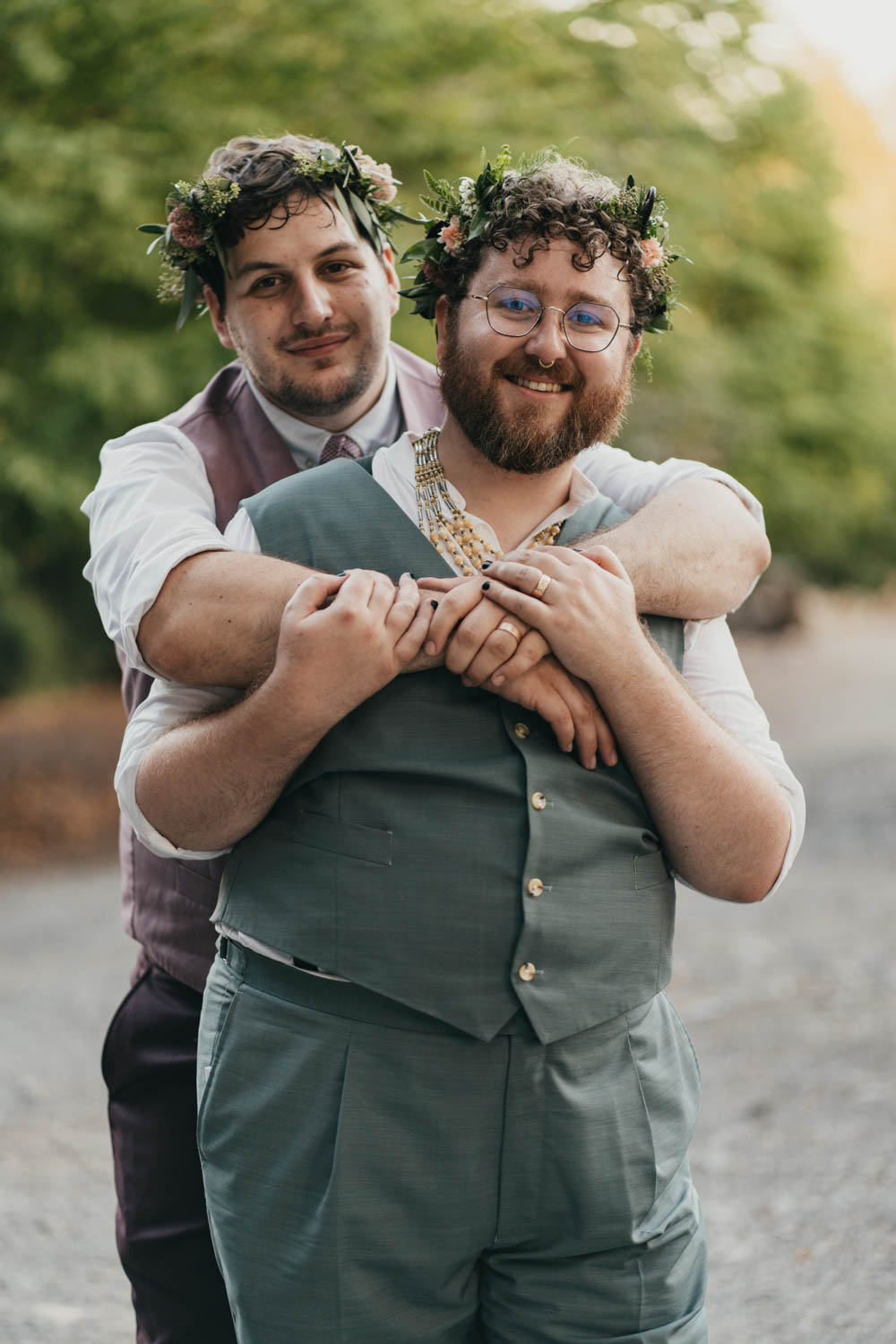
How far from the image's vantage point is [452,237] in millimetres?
2191

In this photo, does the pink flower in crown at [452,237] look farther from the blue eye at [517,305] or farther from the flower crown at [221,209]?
the flower crown at [221,209]

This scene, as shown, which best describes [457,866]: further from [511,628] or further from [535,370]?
[535,370]

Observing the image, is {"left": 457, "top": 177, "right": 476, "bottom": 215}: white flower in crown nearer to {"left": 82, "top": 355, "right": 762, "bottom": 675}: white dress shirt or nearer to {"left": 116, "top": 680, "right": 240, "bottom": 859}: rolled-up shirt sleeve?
{"left": 82, "top": 355, "right": 762, "bottom": 675}: white dress shirt

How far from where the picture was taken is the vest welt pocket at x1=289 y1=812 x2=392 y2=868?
1952 mm

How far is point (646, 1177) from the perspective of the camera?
2.03 meters

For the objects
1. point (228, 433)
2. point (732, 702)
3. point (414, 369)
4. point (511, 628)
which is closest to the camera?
point (511, 628)

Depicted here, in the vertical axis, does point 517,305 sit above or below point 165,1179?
above

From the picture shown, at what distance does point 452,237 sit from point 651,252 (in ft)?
1.01

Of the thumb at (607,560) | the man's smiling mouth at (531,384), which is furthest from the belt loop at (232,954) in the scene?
the man's smiling mouth at (531,384)

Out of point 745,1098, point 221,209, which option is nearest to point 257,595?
point 221,209

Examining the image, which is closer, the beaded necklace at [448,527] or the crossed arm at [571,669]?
the crossed arm at [571,669]

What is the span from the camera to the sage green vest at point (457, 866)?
1945 mm

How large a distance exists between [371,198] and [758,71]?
11558mm

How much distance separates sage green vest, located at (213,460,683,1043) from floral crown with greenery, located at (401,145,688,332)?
0.66 m
